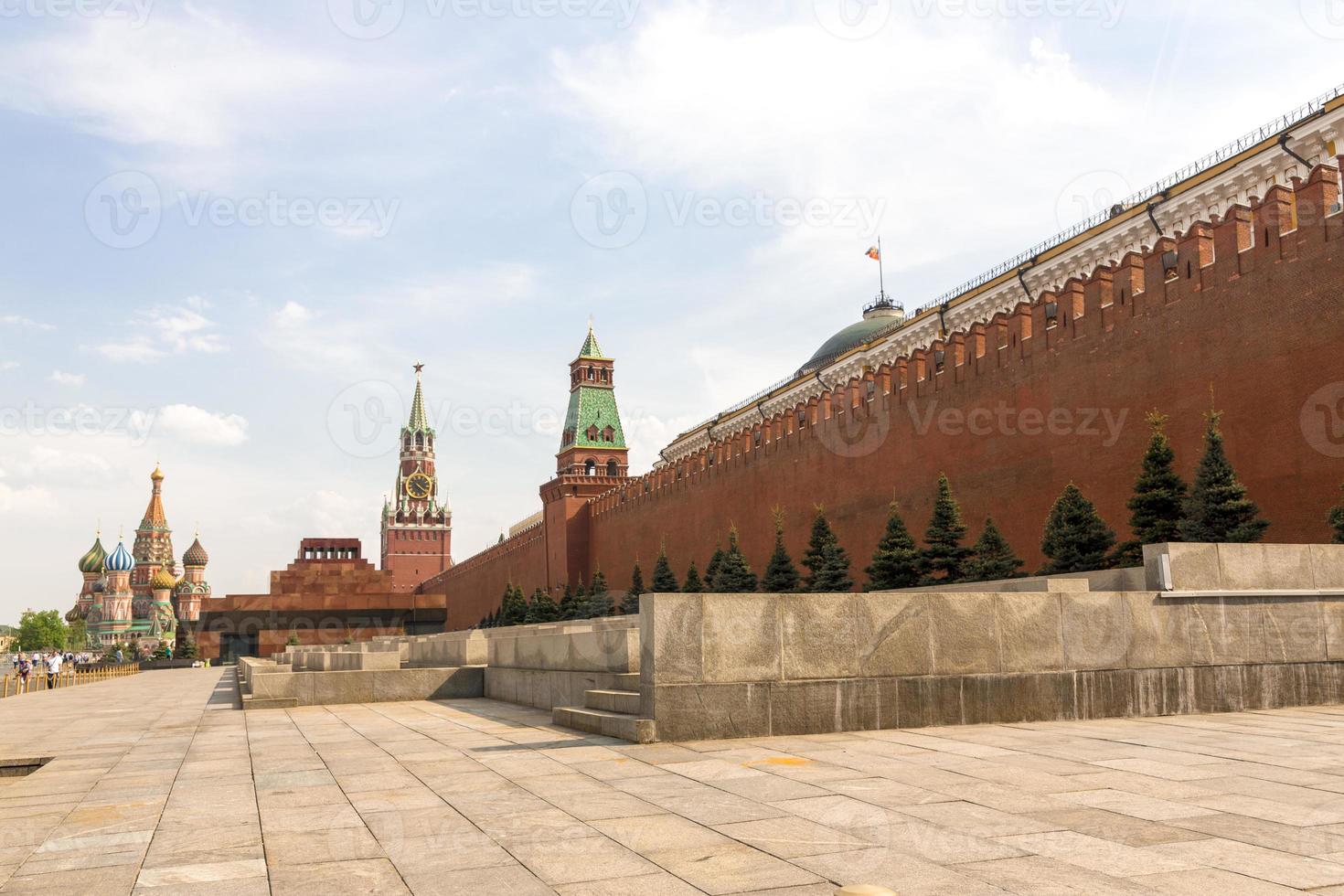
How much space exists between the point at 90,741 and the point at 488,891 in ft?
22.2

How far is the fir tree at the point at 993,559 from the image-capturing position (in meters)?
20.0

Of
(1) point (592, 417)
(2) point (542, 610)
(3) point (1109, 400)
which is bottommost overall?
(2) point (542, 610)

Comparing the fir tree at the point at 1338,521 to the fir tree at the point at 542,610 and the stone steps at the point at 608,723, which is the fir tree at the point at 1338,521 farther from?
the fir tree at the point at 542,610

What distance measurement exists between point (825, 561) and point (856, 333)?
80.4 ft

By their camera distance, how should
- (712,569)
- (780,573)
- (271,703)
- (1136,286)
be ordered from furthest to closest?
(712,569)
(780,573)
(1136,286)
(271,703)

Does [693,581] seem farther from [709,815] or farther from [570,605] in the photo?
[709,815]

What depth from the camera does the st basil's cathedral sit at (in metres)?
112

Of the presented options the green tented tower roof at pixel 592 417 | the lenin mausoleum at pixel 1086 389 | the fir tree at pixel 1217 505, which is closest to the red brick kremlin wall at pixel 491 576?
the green tented tower roof at pixel 592 417

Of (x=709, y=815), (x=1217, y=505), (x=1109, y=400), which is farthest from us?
(x=1109, y=400)

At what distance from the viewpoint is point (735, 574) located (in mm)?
29297

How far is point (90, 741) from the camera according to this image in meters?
8.68

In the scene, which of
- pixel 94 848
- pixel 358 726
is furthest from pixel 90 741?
pixel 94 848

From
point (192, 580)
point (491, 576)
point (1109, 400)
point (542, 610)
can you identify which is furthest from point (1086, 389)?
point (192, 580)

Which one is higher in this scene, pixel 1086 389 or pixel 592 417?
pixel 592 417
